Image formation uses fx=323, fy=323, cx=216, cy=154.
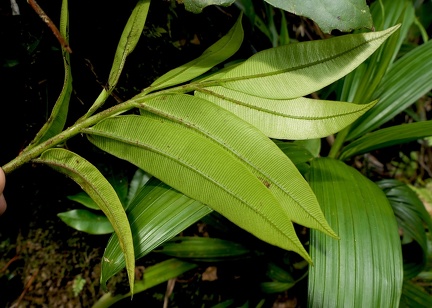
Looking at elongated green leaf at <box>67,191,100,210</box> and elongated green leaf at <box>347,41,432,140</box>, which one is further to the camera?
elongated green leaf at <box>347,41,432,140</box>

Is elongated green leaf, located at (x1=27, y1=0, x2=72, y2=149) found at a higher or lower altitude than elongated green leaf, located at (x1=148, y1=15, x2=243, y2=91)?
lower

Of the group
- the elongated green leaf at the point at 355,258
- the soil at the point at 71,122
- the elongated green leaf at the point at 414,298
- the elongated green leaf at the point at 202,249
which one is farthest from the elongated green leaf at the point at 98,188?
the elongated green leaf at the point at 414,298

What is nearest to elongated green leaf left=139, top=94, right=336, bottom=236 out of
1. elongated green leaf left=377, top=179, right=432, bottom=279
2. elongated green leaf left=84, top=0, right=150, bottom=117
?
elongated green leaf left=84, top=0, right=150, bottom=117

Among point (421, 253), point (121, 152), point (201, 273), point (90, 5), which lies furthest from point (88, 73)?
point (421, 253)

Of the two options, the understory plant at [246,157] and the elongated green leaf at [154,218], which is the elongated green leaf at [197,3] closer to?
the understory plant at [246,157]

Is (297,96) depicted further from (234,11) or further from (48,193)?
(48,193)

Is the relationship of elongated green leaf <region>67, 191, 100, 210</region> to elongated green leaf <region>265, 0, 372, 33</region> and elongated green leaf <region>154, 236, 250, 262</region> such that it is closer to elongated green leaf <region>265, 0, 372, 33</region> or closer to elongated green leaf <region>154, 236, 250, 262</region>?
elongated green leaf <region>154, 236, 250, 262</region>

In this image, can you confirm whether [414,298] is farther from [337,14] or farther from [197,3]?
[197,3]
